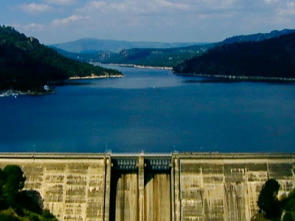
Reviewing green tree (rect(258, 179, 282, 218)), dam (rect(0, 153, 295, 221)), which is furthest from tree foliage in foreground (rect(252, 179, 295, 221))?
dam (rect(0, 153, 295, 221))

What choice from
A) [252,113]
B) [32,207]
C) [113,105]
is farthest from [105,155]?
[113,105]

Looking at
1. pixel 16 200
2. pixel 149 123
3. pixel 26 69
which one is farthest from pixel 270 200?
pixel 26 69

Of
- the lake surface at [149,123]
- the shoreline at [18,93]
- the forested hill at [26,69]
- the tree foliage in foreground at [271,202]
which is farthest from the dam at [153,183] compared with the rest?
the forested hill at [26,69]

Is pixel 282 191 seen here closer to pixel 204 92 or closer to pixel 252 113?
pixel 252 113

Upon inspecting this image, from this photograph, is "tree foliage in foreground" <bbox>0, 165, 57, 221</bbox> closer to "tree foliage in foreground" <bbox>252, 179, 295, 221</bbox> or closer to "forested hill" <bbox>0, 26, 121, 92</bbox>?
"tree foliage in foreground" <bbox>252, 179, 295, 221</bbox>

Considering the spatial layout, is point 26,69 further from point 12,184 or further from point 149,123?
point 12,184

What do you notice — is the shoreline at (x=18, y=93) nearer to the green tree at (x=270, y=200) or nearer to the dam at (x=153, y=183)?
A: the dam at (x=153, y=183)
